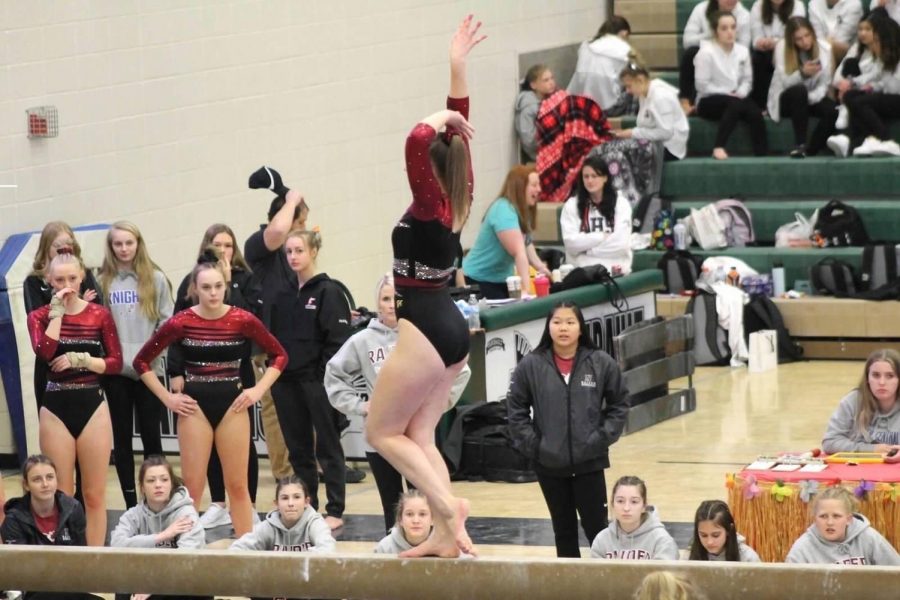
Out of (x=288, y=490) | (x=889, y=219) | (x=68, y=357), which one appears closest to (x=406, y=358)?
(x=288, y=490)

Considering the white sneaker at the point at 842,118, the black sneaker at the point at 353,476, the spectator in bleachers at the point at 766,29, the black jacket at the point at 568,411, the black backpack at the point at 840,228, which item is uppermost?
the spectator in bleachers at the point at 766,29

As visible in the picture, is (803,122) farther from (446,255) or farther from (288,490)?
(446,255)

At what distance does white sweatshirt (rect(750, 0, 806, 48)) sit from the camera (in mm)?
15617

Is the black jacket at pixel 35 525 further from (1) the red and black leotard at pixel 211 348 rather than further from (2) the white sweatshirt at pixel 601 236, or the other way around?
(2) the white sweatshirt at pixel 601 236

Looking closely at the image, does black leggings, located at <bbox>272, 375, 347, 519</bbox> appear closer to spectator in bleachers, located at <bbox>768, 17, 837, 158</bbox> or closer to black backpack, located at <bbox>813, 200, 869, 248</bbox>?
black backpack, located at <bbox>813, 200, 869, 248</bbox>

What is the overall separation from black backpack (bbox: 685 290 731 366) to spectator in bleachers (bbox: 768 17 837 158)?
7.78 feet

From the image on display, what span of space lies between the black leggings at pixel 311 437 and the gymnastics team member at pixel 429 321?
12.7 ft

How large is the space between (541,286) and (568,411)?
3.48 metres

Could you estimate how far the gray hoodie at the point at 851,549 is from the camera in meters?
7.20

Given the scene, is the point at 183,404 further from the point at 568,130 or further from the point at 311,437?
the point at 568,130

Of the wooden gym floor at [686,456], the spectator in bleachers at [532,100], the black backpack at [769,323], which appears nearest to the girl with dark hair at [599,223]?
the wooden gym floor at [686,456]

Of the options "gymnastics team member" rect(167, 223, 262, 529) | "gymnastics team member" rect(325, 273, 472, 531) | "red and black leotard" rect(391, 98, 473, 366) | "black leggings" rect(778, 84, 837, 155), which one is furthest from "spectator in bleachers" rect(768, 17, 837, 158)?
"red and black leotard" rect(391, 98, 473, 366)

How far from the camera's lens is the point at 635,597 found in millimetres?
4355

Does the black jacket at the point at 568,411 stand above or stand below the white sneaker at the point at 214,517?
above
